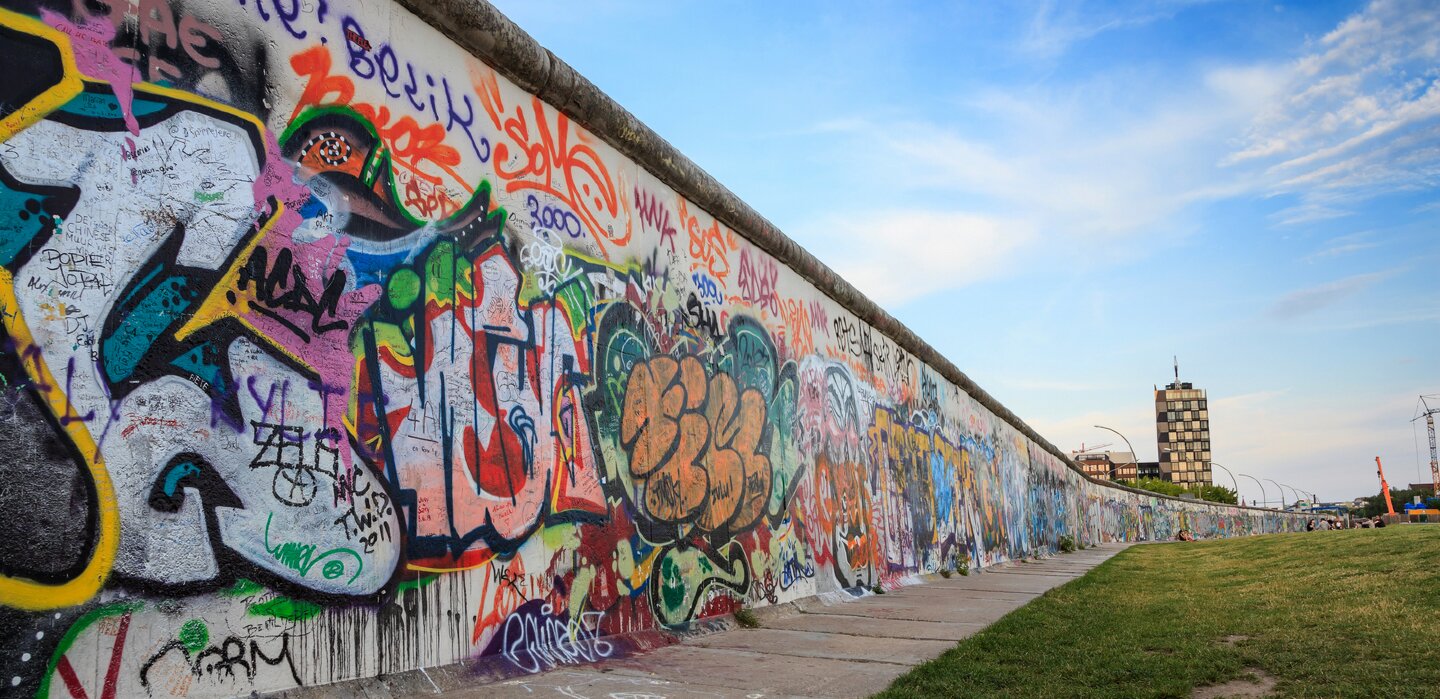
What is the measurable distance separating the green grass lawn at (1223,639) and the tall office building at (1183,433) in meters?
171

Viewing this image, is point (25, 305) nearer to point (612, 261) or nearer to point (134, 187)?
point (134, 187)

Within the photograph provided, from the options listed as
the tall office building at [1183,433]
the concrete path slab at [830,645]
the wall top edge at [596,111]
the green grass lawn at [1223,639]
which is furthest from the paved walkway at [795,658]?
the tall office building at [1183,433]

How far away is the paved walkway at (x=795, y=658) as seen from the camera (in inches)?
174

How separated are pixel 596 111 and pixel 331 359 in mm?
2915

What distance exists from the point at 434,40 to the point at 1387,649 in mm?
6256

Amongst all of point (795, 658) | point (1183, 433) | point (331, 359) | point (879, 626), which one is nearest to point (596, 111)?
point (331, 359)

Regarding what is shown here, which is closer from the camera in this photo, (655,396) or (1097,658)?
(1097,658)

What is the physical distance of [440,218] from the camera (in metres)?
4.61

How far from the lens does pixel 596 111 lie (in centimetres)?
610

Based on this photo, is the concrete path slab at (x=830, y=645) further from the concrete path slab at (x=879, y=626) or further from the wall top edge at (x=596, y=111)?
the wall top edge at (x=596, y=111)

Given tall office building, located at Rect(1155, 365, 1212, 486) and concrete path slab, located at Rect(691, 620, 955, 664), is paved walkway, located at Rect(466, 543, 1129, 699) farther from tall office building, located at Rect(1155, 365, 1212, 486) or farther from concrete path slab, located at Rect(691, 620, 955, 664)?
tall office building, located at Rect(1155, 365, 1212, 486)

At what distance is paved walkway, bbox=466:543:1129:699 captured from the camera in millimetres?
4422

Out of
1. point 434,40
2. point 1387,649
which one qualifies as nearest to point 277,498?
point 434,40

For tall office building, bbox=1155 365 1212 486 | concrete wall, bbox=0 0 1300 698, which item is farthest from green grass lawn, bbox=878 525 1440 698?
tall office building, bbox=1155 365 1212 486
